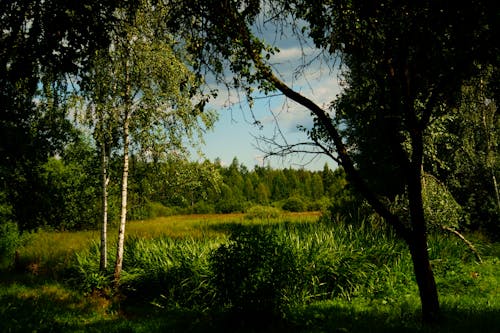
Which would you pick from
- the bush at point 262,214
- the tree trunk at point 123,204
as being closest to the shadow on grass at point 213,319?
the tree trunk at point 123,204

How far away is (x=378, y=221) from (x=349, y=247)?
364 centimetres

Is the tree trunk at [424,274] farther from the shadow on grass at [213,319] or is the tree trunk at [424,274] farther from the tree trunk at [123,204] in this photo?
the tree trunk at [123,204]

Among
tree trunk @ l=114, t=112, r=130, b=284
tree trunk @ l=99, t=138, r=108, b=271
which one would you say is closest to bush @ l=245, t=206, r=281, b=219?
tree trunk @ l=99, t=138, r=108, b=271

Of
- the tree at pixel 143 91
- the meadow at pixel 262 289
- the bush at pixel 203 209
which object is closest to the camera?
the meadow at pixel 262 289

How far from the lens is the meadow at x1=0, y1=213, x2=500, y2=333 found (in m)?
7.04

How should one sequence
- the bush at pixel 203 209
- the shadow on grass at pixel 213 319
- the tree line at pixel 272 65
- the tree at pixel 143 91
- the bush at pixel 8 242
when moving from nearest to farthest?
the tree line at pixel 272 65 < the shadow on grass at pixel 213 319 < the tree at pixel 143 91 < the bush at pixel 8 242 < the bush at pixel 203 209

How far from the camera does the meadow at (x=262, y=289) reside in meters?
7.04

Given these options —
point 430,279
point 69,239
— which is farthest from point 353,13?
point 69,239

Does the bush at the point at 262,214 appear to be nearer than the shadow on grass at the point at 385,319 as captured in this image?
No

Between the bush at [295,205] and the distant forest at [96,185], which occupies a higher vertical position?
the distant forest at [96,185]

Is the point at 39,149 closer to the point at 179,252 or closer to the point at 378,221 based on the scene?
the point at 179,252

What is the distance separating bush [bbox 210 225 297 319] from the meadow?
20mm

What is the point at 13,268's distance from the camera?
50.5ft

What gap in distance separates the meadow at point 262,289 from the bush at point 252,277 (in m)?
0.02
